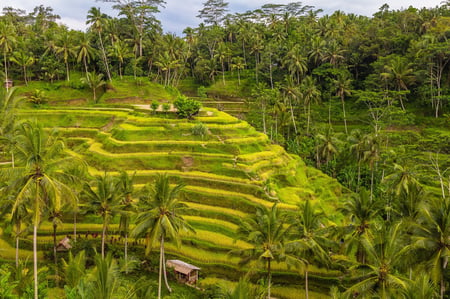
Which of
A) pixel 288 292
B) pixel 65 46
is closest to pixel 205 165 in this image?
pixel 288 292

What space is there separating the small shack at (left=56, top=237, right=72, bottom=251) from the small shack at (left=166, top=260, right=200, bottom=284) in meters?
8.58

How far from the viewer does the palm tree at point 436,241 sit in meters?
15.6

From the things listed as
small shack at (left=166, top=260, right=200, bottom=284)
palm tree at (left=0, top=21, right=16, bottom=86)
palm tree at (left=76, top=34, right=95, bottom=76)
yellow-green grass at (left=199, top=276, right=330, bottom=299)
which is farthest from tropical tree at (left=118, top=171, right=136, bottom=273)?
palm tree at (left=0, top=21, right=16, bottom=86)

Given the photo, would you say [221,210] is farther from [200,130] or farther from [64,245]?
[64,245]

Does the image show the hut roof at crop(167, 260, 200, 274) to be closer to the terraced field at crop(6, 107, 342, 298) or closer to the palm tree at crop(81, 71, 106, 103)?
the terraced field at crop(6, 107, 342, 298)

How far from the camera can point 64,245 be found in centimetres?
2530

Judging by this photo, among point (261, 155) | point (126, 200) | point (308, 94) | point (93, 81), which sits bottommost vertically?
point (126, 200)

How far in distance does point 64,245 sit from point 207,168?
1477 cm

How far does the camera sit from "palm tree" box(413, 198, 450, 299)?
15625 mm

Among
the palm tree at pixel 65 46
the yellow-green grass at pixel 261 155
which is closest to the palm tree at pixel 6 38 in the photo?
the palm tree at pixel 65 46

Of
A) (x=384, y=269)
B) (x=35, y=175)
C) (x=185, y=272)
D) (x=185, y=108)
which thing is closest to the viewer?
(x=35, y=175)

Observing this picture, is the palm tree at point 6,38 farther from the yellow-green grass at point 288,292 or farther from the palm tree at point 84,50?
the yellow-green grass at point 288,292

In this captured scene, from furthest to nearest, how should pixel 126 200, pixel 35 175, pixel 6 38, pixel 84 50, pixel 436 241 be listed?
pixel 84 50 < pixel 6 38 < pixel 126 200 < pixel 436 241 < pixel 35 175

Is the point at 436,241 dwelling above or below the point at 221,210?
above
